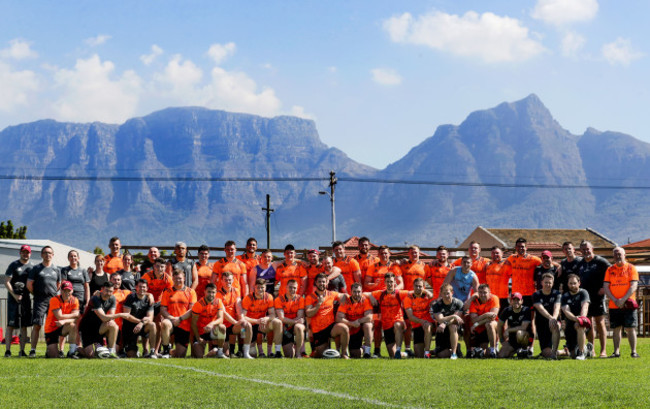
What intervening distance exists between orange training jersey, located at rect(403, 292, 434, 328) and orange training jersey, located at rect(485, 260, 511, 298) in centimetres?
131

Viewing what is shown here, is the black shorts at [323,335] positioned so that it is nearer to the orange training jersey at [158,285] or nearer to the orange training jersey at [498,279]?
the orange training jersey at [158,285]

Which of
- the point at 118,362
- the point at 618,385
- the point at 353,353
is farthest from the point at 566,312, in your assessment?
the point at 118,362

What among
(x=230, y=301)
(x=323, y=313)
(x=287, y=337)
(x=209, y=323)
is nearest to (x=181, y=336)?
(x=209, y=323)

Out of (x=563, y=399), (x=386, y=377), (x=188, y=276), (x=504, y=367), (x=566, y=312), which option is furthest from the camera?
(x=188, y=276)

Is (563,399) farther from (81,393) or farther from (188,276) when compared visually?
(188,276)

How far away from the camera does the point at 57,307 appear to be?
42.1 feet

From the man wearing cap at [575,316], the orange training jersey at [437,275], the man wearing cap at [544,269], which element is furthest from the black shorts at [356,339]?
the man wearing cap at [575,316]

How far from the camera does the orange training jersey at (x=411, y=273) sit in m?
14.1

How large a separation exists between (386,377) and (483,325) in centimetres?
377

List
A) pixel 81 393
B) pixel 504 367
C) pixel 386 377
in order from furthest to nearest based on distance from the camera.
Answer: pixel 504 367, pixel 386 377, pixel 81 393

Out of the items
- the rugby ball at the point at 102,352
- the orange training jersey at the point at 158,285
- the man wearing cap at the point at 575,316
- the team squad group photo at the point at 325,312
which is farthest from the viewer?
the orange training jersey at the point at 158,285

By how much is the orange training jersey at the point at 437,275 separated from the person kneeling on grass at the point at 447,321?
3.52 ft

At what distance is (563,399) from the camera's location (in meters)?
7.47

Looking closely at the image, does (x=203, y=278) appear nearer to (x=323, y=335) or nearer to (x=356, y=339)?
(x=323, y=335)
